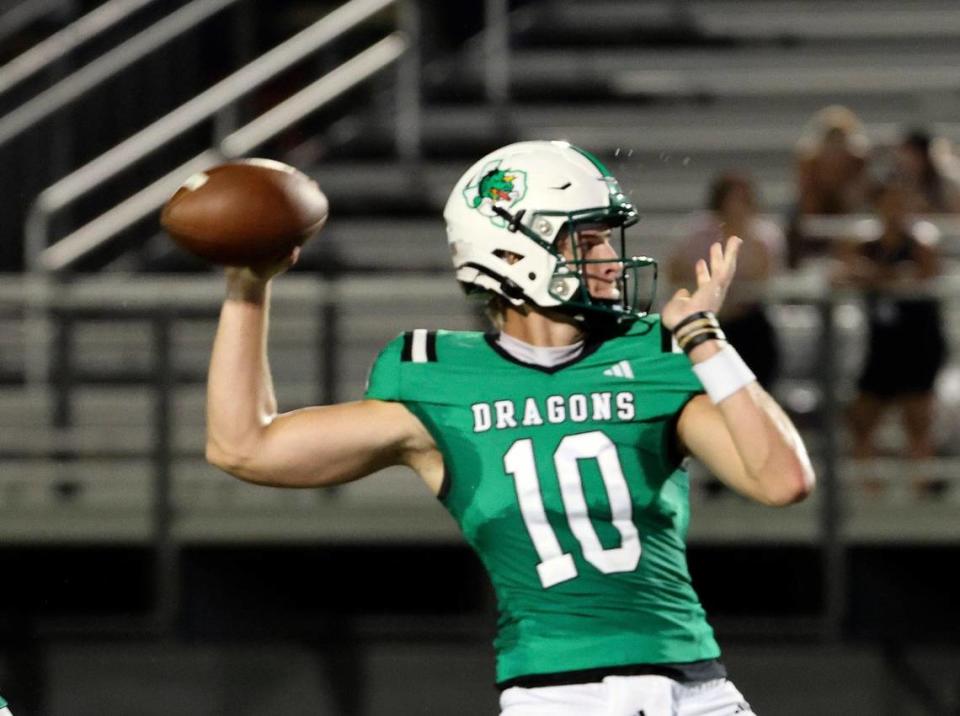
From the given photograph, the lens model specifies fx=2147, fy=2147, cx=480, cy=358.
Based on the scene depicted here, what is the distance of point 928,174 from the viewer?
8570mm

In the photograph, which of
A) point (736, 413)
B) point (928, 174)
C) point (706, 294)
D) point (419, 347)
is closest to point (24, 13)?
point (928, 174)

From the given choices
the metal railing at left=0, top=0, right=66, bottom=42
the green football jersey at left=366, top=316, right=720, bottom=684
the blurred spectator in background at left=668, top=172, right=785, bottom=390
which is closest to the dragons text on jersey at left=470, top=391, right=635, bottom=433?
the green football jersey at left=366, top=316, right=720, bottom=684

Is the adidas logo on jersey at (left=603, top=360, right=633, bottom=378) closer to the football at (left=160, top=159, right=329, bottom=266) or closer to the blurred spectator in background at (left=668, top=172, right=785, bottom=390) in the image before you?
the football at (left=160, top=159, right=329, bottom=266)

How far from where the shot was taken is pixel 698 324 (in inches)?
135

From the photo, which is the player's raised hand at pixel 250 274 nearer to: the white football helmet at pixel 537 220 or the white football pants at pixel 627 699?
the white football helmet at pixel 537 220

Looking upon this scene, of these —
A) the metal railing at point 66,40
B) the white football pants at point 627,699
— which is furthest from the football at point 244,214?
the metal railing at point 66,40

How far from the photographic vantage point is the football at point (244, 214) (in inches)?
146

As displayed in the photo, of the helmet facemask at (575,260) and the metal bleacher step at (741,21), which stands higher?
the metal bleacher step at (741,21)

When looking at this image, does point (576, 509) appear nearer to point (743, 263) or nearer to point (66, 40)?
point (743, 263)

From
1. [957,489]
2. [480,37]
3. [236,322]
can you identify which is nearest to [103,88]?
[480,37]

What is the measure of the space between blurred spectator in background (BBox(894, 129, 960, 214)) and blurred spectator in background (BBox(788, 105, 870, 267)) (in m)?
0.16

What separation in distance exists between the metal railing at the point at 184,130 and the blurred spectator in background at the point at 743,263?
2717 mm

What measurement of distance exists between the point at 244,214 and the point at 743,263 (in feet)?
12.6

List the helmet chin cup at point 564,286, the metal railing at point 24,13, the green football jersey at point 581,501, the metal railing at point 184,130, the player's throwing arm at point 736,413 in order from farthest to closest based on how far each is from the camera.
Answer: the metal railing at point 24,13
the metal railing at point 184,130
the helmet chin cup at point 564,286
the green football jersey at point 581,501
the player's throwing arm at point 736,413
